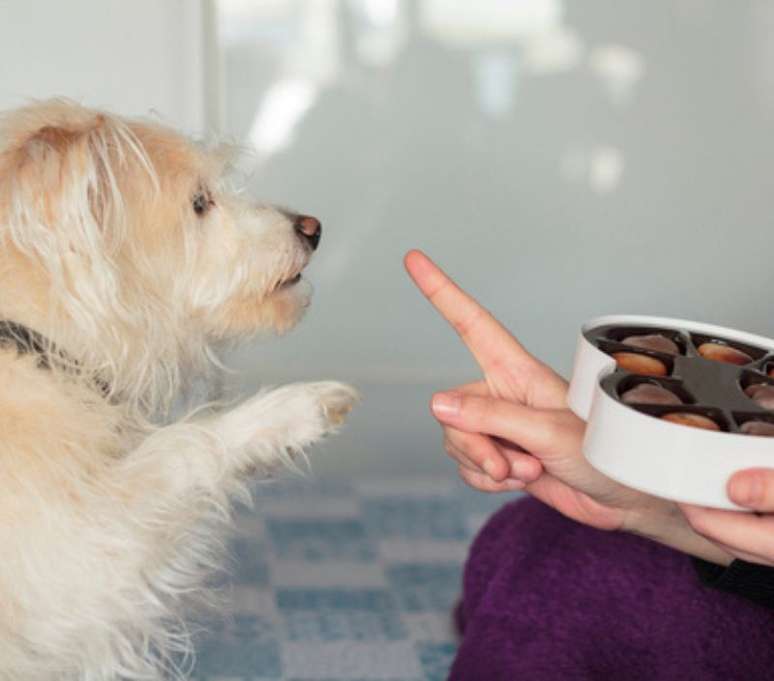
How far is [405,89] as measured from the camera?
252 cm

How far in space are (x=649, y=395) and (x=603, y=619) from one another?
2.20 ft

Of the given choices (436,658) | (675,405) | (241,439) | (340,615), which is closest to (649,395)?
(675,405)

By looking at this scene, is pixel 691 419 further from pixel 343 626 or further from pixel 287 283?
pixel 343 626

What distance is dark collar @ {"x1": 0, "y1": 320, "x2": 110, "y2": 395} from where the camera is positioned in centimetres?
122

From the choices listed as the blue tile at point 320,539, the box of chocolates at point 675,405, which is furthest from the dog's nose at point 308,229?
the blue tile at point 320,539

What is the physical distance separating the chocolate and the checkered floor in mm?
942

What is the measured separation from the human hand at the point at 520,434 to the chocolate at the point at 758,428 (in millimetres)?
265

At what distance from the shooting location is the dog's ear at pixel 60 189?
1.21 meters

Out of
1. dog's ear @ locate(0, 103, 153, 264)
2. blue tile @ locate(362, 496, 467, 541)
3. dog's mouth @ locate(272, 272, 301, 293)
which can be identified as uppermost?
dog's ear @ locate(0, 103, 153, 264)

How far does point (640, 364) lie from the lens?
1.04 m

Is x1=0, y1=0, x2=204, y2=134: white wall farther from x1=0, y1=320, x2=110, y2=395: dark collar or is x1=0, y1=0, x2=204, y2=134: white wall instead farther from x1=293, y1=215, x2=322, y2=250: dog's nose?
x1=0, y1=320, x2=110, y2=395: dark collar

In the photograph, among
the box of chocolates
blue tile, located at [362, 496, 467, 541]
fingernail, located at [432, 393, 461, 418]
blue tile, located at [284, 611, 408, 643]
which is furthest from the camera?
blue tile, located at [362, 496, 467, 541]

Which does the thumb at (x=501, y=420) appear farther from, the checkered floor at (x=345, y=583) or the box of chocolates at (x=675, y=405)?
the checkered floor at (x=345, y=583)

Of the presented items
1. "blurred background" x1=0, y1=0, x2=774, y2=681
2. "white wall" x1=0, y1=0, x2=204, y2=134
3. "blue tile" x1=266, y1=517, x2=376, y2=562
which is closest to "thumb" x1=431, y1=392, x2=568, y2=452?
"blue tile" x1=266, y1=517, x2=376, y2=562
